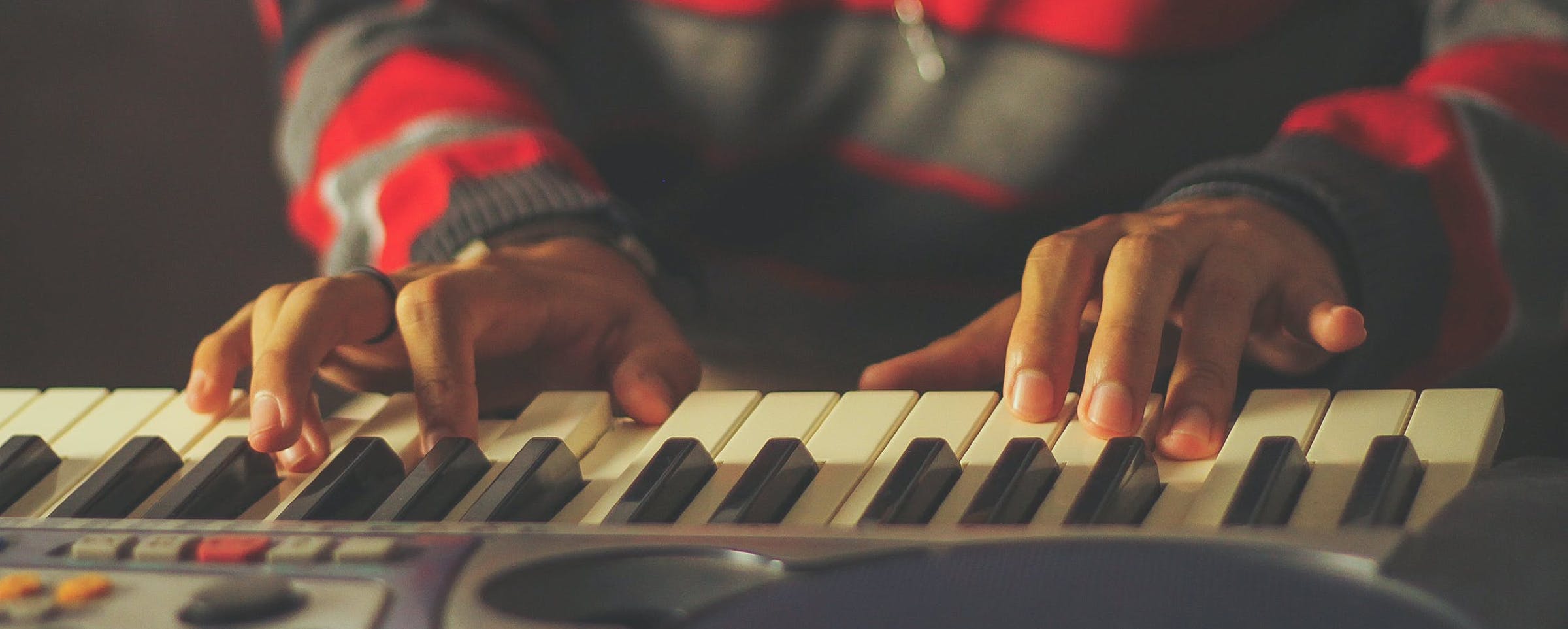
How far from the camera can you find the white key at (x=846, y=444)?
47 centimetres

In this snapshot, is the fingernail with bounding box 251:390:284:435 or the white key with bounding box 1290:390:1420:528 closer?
the white key with bounding box 1290:390:1420:528

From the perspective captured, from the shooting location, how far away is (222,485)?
0.53m

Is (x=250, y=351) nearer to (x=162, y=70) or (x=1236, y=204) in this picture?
(x=1236, y=204)

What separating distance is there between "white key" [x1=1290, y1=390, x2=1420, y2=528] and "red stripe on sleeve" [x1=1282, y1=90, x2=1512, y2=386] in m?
0.26

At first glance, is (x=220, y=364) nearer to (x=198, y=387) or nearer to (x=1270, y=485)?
(x=198, y=387)

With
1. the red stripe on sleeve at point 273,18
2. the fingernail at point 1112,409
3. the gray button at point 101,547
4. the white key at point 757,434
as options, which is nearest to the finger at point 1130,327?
the fingernail at point 1112,409

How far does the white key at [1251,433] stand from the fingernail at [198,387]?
45cm

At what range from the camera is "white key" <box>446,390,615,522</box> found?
0.55 m

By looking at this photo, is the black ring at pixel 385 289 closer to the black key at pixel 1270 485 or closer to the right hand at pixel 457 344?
the right hand at pixel 457 344

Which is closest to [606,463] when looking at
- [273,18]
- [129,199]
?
[273,18]

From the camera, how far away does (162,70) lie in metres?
1.54

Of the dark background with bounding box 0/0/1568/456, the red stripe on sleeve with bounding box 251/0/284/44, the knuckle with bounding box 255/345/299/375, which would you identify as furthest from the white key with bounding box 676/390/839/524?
the dark background with bounding box 0/0/1568/456

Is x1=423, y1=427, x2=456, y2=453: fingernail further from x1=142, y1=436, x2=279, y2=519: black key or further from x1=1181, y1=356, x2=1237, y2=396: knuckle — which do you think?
x1=1181, y1=356, x2=1237, y2=396: knuckle

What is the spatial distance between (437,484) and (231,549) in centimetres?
8
